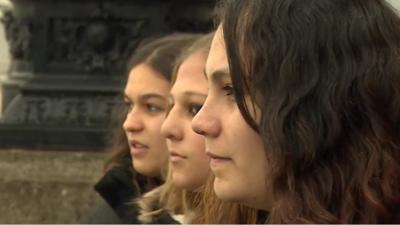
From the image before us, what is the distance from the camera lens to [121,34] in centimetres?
498

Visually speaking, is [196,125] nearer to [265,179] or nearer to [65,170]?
[265,179]

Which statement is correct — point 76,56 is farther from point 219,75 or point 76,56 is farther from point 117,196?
point 219,75

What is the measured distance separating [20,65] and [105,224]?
205cm

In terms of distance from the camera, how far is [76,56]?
5.01m

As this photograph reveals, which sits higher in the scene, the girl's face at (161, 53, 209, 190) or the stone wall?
the girl's face at (161, 53, 209, 190)

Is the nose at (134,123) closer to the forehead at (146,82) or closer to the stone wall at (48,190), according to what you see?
the forehead at (146,82)

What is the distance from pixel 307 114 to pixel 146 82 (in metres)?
1.62

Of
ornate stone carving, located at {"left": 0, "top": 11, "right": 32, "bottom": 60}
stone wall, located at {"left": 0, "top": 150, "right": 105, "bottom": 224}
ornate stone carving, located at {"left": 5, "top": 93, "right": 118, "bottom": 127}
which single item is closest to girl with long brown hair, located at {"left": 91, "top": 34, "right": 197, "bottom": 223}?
stone wall, located at {"left": 0, "top": 150, "right": 105, "bottom": 224}

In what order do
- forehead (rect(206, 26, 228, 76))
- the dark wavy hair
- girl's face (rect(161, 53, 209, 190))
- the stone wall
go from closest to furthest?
1. the dark wavy hair
2. forehead (rect(206, 26, 228, 76))
3. girl's face (rect(161, 53, 209, 190))
4. the stone wall

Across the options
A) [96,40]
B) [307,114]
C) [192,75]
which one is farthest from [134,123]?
[96,40]

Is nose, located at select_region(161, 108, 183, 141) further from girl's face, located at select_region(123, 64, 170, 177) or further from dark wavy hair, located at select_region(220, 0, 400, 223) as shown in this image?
dark wavy hair, located at select_region(220, 0, 400, 223)

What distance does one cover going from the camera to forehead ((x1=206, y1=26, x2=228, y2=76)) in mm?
1771

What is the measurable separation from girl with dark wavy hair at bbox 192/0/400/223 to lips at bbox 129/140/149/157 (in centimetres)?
141

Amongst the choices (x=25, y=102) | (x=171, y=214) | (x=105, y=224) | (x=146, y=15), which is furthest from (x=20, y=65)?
(x=171, y=214)
